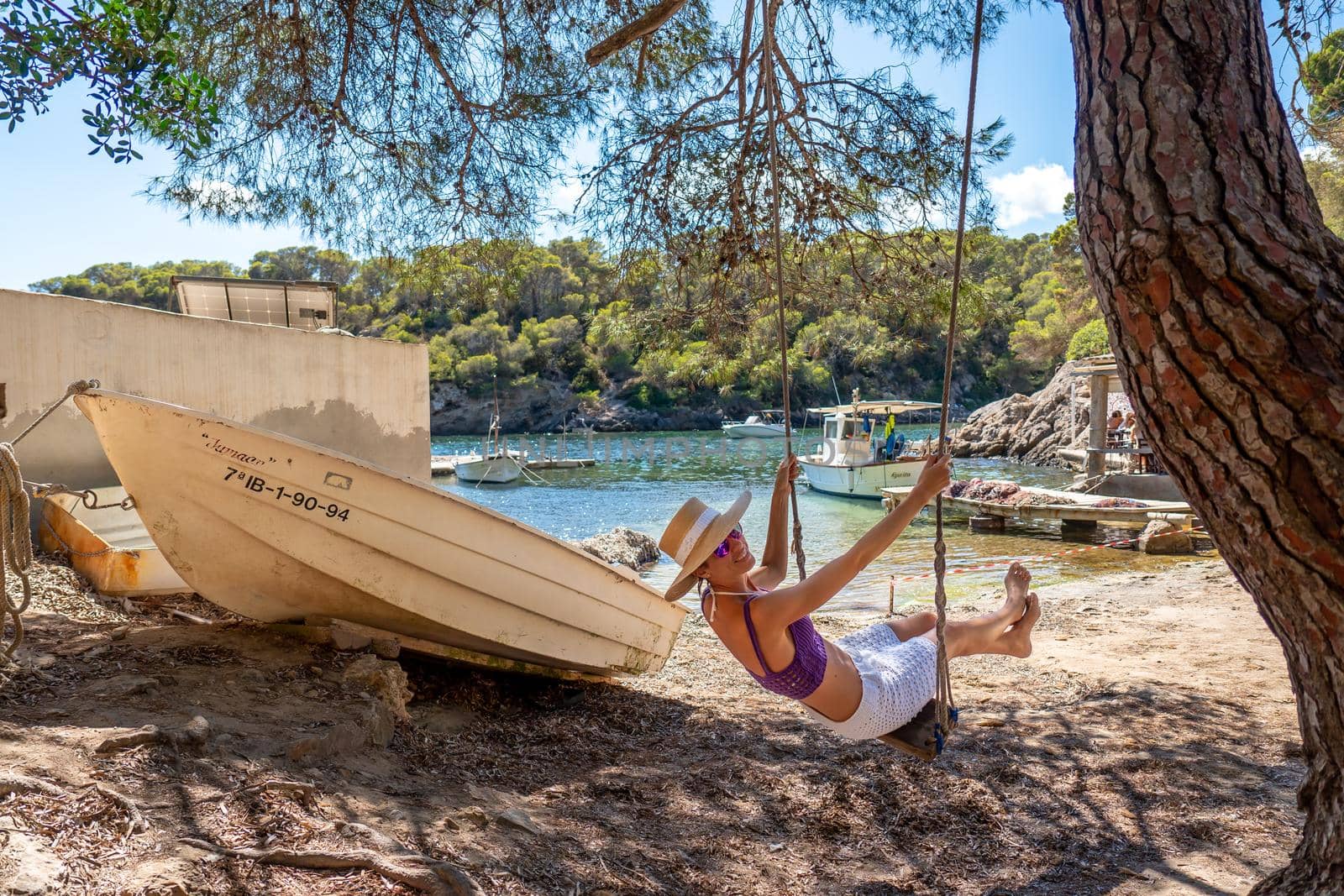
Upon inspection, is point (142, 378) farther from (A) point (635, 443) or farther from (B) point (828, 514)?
(A) point (635, 443)

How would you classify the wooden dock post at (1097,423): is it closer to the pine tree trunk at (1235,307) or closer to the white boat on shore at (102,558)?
the white boat on shore at (102,558)

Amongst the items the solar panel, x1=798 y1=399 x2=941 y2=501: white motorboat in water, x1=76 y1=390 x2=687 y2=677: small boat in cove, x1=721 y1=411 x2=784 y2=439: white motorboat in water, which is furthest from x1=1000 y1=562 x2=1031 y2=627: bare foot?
x1=721 y1=411 x2=784 y2=439: white motorboat in water

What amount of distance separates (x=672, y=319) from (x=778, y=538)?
11.9 feet

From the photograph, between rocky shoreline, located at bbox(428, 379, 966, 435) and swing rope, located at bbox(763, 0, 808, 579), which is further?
rocky shoreline, located at bbox(428, 379, 966, 435)

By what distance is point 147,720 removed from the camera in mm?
3041

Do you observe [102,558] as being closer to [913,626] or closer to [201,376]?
→ [201,376]

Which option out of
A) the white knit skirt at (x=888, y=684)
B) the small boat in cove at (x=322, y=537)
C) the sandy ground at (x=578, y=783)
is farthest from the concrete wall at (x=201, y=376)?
the white knit skirt at (x=888, y=684)

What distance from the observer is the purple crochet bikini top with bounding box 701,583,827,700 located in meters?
3.09

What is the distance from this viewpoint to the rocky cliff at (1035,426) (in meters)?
36.0

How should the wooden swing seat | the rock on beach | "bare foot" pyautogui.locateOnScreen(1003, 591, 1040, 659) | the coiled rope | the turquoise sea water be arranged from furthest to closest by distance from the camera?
the rock on beach, the turquoise sea water, "bare foot" pyautogui.locateOnScreen(1003, 591, 1040, 659), the coiled rope, the wooden swing seat

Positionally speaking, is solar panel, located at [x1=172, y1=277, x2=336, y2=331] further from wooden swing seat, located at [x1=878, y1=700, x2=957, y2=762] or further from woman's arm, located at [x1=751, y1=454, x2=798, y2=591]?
wooden swing seat, located at [x1=878, y1=700, x2=957, y2=762]

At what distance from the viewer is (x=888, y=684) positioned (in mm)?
3240

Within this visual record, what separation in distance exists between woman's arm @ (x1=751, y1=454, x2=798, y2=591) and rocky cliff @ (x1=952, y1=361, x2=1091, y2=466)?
107ft

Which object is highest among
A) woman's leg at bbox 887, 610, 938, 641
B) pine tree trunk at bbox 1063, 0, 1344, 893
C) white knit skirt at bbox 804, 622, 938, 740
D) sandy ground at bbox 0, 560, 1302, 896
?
pine tree trunk at bbox 1063, 0, 1344, 893
